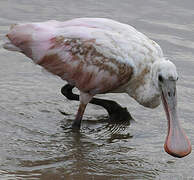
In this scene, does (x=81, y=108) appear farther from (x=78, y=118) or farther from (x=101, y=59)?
(x=101, y=59)

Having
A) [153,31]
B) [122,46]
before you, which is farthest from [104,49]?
[153,31]

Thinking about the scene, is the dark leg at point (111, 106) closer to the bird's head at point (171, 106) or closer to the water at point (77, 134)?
the water at point (77, 134)

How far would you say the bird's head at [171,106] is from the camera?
7.36m

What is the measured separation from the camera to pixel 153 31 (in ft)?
39.8

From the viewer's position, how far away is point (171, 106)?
7.61 meters

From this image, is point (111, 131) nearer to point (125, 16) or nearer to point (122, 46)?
point (122, 46)

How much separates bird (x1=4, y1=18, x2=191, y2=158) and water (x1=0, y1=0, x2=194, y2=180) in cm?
37

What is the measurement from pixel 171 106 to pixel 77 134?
1369 mm

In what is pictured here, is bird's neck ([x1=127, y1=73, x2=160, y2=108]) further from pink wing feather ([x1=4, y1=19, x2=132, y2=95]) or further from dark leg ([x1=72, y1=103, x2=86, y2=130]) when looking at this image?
dark leg ([x1=72, y1=103, x2=86, y2=130])

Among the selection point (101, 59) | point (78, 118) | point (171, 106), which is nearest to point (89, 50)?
point (101, 59)

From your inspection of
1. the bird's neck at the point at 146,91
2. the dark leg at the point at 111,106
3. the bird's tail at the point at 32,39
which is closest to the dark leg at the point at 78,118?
the dark leg at the point at 111,106

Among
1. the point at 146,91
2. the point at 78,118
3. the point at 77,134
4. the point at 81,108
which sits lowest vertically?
the point at 77,134

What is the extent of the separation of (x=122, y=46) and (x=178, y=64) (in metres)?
2.80

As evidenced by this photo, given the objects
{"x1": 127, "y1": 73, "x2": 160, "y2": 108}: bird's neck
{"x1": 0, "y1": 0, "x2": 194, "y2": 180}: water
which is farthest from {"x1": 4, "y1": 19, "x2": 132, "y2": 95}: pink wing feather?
{"x1": 0, "y1": 0, "x2": 194, "y2": 180}: water
